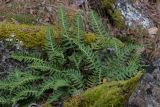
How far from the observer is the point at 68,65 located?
5891 mm

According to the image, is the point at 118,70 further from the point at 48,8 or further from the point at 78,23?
the point at 48,8

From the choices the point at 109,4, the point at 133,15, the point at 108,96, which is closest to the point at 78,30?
the point at 109,4

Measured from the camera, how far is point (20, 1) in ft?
22.0

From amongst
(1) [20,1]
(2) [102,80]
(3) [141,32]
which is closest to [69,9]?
(1) [20,1]

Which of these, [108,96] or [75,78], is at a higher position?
[108,96]

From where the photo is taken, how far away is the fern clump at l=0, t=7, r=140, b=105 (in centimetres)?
553

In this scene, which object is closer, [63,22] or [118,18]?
[63,22]

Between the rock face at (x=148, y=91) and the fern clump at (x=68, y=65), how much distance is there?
144 cm

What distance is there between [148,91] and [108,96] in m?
0.55

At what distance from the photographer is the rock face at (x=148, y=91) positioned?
12.8 ft

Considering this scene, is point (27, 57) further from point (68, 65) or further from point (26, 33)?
point (68, 65)

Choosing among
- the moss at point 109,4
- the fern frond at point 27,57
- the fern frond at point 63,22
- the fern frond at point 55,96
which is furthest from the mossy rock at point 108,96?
the moss at point 109,4

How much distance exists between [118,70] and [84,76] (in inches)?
20.0

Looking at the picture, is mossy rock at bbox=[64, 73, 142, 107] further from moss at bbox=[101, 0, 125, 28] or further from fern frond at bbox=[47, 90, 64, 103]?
moss at bbox=[101, 0, 125, 28]
